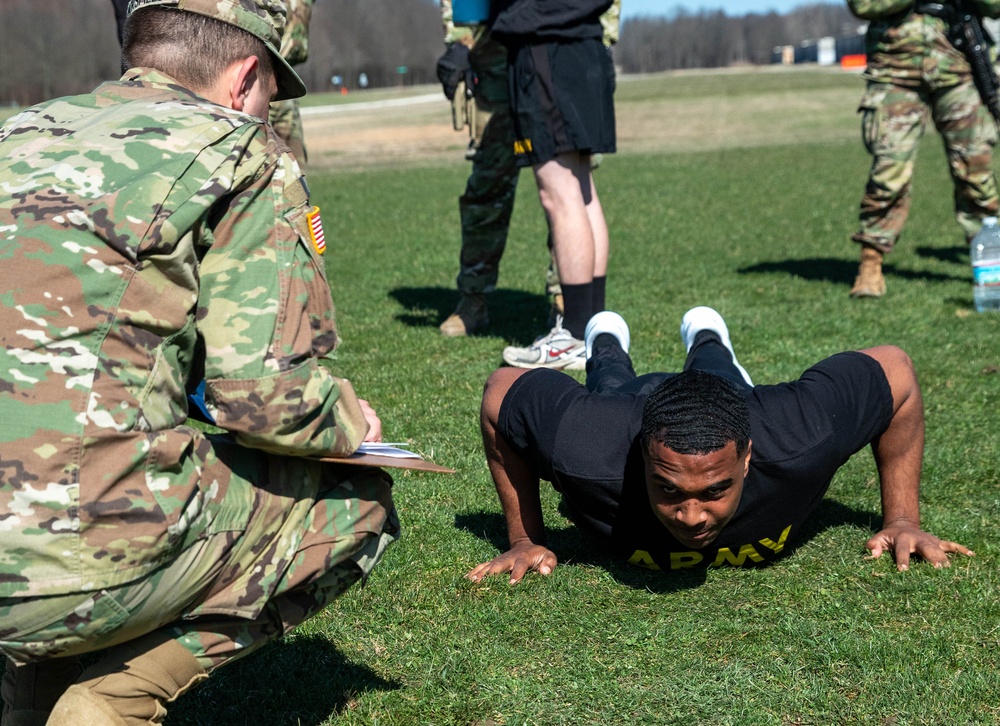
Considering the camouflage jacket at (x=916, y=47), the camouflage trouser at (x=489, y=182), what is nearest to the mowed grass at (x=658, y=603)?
the camouflage trouser at (x=489, y=182)

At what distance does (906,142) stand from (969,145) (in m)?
0.59

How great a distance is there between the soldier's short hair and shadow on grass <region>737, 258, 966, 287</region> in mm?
7151

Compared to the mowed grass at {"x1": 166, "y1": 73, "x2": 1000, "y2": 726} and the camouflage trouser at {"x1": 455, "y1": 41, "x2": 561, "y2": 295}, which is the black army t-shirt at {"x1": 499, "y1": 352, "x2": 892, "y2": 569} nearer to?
the mowed grass at {"x1": 166, "y1": 73, "x2": 1000, "y2": 726}

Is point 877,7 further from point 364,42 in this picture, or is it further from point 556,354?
point 364,42

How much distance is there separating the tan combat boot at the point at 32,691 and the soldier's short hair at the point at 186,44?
1.35 meters

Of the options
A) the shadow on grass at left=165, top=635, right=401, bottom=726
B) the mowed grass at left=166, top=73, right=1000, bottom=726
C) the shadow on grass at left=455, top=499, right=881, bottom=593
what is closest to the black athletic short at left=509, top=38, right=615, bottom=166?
the mowed grass at left=166, top=73, right=1000, bottom=726

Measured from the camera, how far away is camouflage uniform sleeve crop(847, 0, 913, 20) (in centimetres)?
798

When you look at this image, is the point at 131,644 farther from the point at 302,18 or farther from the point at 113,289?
the point at 302,18

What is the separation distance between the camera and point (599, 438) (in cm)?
356

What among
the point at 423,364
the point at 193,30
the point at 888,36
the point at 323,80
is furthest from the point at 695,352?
the point at 323,80

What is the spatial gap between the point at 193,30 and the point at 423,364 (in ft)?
14.4

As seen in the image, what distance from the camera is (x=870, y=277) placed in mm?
8281

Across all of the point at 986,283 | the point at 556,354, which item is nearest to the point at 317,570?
the point at 556,354

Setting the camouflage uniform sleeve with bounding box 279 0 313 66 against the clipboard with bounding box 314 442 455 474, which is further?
the camouflage uniform sleeve with bounding box 279 0 313 66
